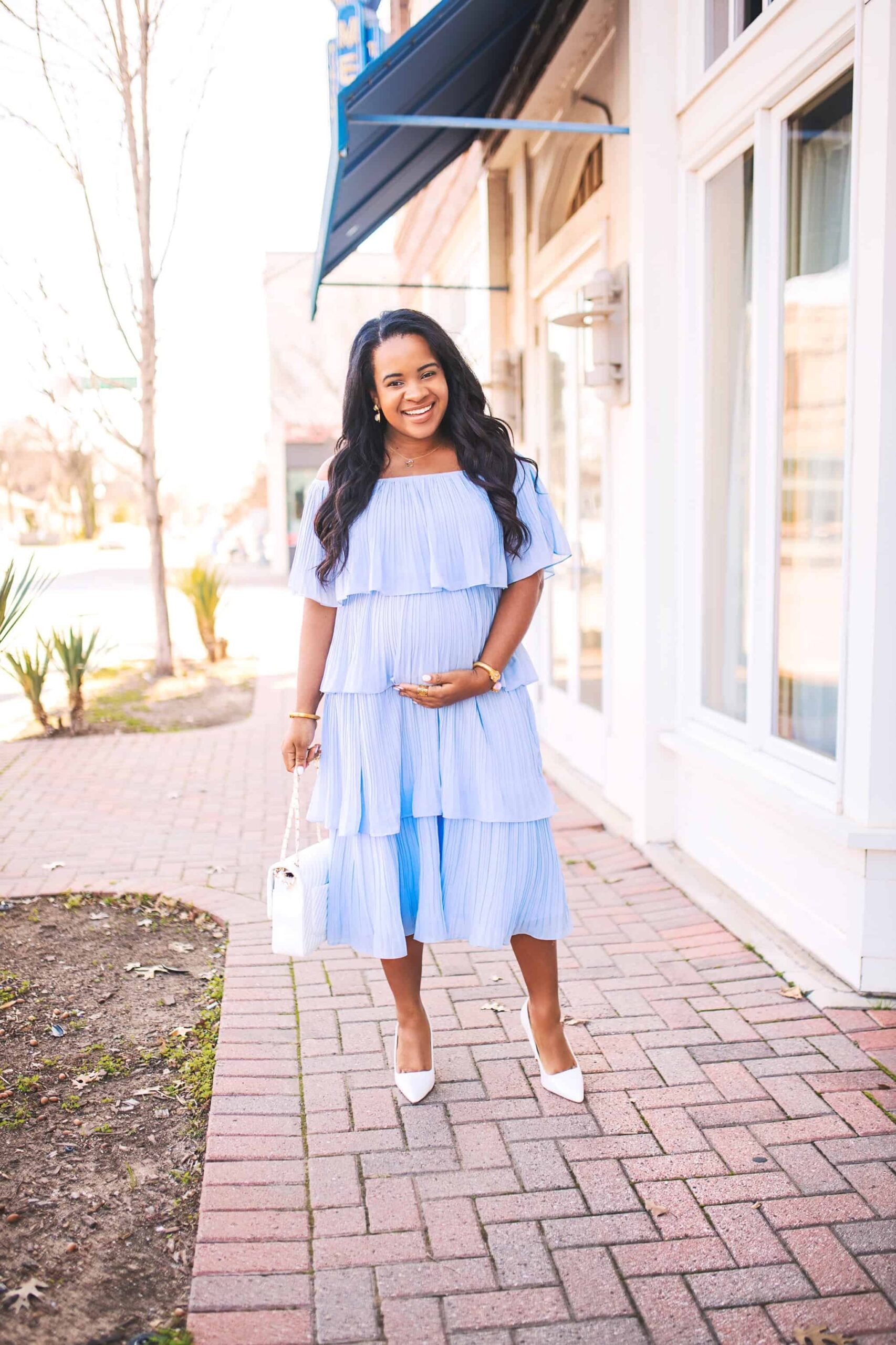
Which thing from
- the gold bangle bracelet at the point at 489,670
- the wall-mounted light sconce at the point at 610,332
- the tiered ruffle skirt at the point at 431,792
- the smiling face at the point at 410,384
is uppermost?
the wall-mounted light sconce at the point at 610,332

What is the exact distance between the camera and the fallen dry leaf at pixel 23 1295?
1.99 metres

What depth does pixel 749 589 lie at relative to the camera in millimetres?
3967

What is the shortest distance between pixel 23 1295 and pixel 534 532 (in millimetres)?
1863

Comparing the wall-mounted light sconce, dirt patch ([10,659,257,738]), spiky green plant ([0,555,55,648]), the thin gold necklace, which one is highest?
the wall-mounted light sconce

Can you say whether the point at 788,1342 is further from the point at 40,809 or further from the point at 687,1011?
the point at 40,809

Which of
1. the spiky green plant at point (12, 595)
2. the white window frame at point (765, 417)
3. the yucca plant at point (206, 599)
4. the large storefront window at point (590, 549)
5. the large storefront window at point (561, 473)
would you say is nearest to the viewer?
the white window frame at point (765, 417)

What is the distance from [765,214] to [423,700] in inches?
89.0

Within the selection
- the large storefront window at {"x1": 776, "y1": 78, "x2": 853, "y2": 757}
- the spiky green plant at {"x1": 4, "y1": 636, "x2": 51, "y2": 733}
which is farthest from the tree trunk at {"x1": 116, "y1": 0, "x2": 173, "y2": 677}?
the large storefront window at {"x1": 776, "y1": 78, "x2": 853, "y2": 757}

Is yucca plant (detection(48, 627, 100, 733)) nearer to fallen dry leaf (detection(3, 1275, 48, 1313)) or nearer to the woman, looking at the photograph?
the woman

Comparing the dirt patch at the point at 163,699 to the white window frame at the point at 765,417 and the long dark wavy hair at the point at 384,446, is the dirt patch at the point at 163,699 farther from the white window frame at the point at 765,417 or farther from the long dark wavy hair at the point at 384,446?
A: the long dark wavy hair at the point at 384,446

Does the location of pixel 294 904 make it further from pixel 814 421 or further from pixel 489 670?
pixel 814 421

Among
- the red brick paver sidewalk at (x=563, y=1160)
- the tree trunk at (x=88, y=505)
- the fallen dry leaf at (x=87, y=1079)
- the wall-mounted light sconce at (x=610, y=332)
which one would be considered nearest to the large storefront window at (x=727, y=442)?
the wall-mounted light sconce at (x=610, y=332)

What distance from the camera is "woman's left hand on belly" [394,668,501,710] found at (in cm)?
246

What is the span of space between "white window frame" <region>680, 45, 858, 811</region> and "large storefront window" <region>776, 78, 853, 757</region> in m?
0.04
